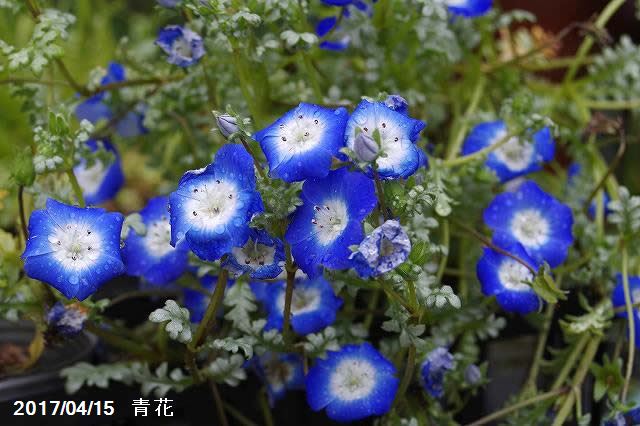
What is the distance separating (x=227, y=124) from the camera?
2.04 feet

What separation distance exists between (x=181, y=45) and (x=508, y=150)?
398 mm

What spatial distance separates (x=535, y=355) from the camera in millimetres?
905

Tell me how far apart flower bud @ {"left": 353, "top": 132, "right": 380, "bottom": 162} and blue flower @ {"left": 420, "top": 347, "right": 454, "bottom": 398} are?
0.26 metres

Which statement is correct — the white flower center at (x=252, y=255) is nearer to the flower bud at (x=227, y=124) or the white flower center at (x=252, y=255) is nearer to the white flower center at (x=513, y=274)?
the flower bud at (x=227, y=124)

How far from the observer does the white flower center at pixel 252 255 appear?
2.15ft

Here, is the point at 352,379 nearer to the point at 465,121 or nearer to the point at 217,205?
the point at 217,205

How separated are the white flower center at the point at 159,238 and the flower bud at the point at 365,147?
32cm

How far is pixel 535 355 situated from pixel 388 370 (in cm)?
24

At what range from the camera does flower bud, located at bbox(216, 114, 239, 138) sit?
62 cm

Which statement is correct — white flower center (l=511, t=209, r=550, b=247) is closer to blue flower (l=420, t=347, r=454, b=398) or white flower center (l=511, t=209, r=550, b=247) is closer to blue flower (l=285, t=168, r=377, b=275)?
blue flower (l=420, t=347, r=454, b=398)

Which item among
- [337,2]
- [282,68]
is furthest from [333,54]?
[337,2]

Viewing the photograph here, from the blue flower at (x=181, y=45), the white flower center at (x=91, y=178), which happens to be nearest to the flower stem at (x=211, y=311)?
the blue flower at (x=181, y=45)

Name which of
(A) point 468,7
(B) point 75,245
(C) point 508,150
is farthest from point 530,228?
(B) point 75,245

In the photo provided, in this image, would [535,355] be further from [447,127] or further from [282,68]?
[282,68]
